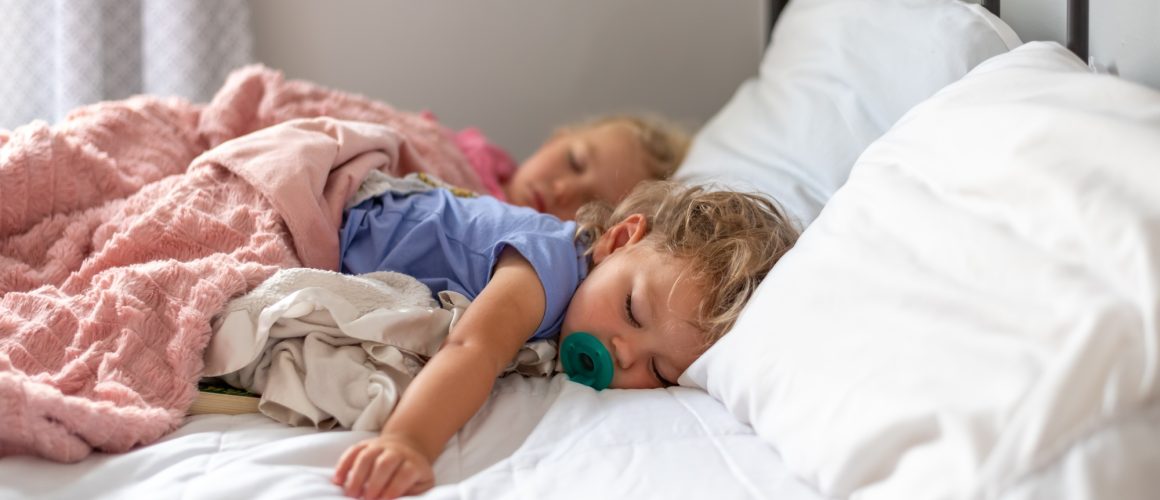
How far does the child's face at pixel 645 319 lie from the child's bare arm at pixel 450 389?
72 millimetres

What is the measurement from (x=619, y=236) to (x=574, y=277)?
97 mm

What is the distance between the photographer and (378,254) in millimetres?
1355

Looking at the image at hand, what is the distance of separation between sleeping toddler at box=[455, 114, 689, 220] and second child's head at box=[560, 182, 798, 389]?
567 mm

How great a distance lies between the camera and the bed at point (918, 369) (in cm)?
70

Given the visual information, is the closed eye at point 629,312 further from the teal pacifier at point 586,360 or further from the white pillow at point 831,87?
the white pillow at point 831,87

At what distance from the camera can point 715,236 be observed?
1227 mm

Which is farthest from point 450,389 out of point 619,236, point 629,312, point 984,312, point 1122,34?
point 1122,34

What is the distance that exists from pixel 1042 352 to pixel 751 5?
169cm

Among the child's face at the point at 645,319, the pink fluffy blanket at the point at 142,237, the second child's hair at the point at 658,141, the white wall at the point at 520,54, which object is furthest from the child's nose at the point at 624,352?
the white wall at the point at 520,54

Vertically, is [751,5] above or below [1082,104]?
below

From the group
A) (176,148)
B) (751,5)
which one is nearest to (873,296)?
(176,148)

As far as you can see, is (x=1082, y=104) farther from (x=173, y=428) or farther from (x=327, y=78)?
(x=327, y=78)

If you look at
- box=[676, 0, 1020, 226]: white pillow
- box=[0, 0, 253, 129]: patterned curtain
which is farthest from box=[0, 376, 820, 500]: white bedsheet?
box=[0, 0, 253, 129]: patterned curtain

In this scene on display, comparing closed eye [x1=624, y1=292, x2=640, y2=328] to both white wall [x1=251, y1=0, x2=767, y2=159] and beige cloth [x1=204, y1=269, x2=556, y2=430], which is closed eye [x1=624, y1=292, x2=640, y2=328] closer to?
beige cloth [x1=204, y1=269, x2=556, y2=430]
